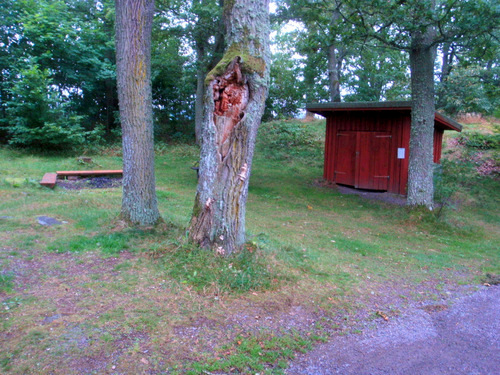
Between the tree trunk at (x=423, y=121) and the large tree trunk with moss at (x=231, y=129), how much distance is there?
6866 millimetres

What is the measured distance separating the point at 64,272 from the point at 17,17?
18.5m

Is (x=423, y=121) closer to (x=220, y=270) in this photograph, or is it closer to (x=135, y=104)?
(x=135, y=104)

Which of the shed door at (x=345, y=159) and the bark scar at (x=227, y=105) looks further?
the shed door at (x=345, y=159)

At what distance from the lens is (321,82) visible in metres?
31.5

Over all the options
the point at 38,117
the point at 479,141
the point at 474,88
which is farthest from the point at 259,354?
the point at 479,141


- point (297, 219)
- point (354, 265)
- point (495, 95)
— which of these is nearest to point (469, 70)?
point (495, 95)

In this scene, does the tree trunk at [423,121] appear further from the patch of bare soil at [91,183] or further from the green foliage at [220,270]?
the patch of bare soil at [91,183]

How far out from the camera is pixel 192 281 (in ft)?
15.2

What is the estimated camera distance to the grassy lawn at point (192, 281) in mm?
3395

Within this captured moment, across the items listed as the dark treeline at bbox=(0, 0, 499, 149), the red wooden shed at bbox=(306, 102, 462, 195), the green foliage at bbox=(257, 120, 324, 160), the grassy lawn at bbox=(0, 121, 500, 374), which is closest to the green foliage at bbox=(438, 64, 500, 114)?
the dark treeline at bbox=(0, 0, 499, 149)

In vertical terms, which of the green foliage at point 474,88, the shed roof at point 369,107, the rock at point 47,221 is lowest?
the rock at point 47,221

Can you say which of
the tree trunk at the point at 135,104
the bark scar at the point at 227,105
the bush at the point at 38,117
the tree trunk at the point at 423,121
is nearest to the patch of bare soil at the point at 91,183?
the tree trunk at the point at 135,104

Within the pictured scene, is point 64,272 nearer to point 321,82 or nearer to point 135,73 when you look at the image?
point 135,73

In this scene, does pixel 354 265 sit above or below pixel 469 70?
below
